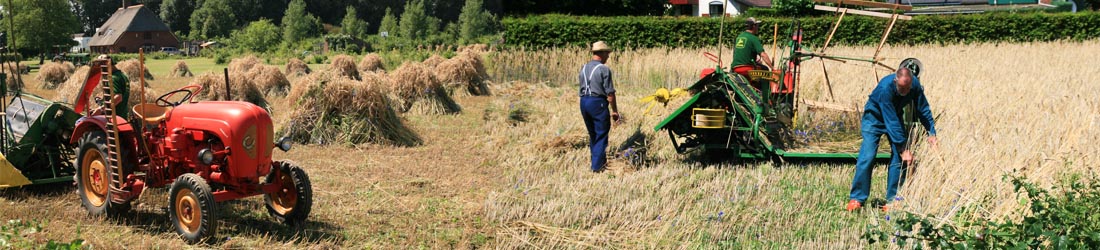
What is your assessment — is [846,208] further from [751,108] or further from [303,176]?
[303,176]

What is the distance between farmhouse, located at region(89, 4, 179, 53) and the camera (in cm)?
5818

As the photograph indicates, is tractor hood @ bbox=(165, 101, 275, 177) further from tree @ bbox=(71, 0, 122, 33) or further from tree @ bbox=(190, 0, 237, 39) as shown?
tree @ bbox=(71, 0, 122, 33)

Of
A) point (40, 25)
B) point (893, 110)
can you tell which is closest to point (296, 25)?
point (40, 25)

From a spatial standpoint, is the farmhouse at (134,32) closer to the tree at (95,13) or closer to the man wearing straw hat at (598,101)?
the tree at (95,13)

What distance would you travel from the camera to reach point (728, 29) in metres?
21.4

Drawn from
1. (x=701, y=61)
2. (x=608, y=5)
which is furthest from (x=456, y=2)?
(x=701, y=61)

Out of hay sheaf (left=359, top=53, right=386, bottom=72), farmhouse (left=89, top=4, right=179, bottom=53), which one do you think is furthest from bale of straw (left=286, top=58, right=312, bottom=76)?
farmhouse (left=89, top=4, right=179, bottom=53)

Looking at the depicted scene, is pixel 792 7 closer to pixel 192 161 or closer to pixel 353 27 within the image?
pixel 192 161

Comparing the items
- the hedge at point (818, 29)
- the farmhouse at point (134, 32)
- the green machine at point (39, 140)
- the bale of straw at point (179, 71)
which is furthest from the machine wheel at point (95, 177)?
the farmhouse at point (134, 32)

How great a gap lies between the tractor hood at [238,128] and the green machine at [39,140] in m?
1.57

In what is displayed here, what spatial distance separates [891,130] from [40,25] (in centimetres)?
4557

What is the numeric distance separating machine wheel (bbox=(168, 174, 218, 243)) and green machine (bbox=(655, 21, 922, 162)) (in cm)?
389

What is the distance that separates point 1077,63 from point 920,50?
12.3ft

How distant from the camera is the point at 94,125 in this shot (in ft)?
19.7
